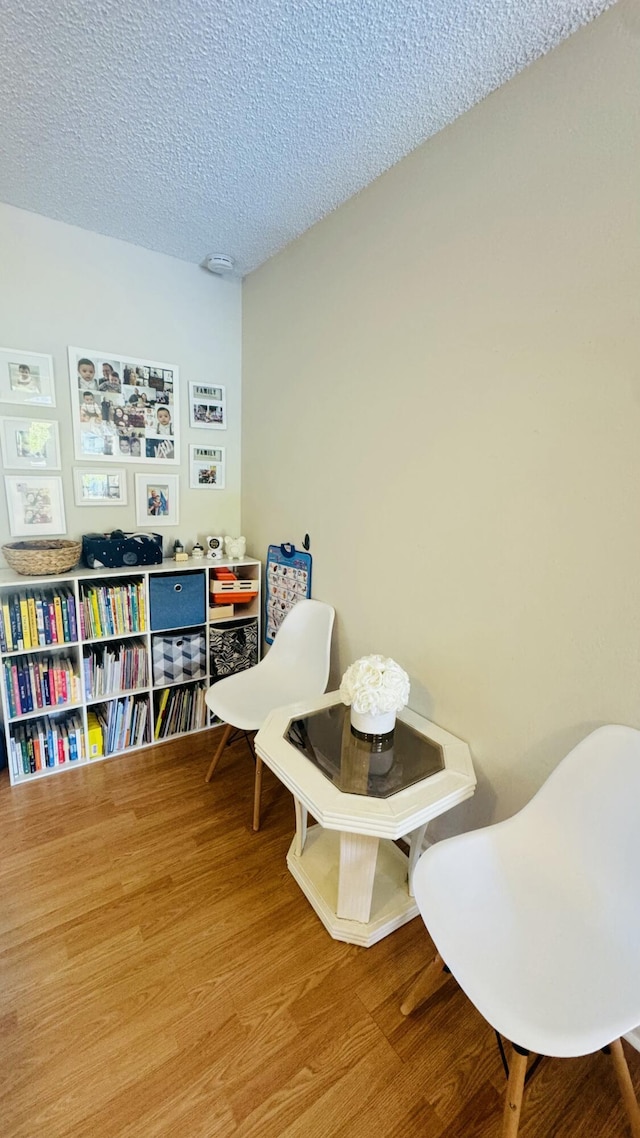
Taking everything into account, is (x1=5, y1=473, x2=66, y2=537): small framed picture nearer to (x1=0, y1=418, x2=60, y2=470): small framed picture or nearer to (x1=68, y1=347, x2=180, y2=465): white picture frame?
(x1=0, y1=418, x2=60, y2=470): small framed picture

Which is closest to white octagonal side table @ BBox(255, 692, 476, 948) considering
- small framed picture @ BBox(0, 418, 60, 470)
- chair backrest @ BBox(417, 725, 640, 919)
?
chair backrest @ BBox(417, 725, 640, 919)

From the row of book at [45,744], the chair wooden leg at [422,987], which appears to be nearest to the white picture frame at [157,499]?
the row of book at [45,744]

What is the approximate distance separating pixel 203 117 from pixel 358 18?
545mm

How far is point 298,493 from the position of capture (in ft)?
7.26

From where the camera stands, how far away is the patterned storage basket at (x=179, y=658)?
2.26 m

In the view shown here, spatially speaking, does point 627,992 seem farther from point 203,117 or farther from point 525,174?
point 203,117

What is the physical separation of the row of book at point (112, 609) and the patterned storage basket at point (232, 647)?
1.33 feet

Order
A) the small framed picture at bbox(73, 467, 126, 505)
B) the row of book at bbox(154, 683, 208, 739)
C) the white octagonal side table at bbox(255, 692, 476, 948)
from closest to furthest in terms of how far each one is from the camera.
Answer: the white octagonal side table at bbox(255, 692, 476, 948)
the small framed picture at bbox(73, 467, 126, 505)
the row of book at bbox(154, 683, 208, 739)

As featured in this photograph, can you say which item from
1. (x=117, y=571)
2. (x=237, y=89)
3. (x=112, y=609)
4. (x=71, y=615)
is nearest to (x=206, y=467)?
(x=117, y=571)

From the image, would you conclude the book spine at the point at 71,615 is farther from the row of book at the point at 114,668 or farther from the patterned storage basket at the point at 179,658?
the patterned storage basket at the point at 179,658

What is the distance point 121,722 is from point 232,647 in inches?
25.8

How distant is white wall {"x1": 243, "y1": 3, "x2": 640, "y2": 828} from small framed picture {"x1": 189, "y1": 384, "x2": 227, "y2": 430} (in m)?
0.75

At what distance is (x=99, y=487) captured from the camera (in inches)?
88.5

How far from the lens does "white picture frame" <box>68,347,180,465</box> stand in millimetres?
2135
